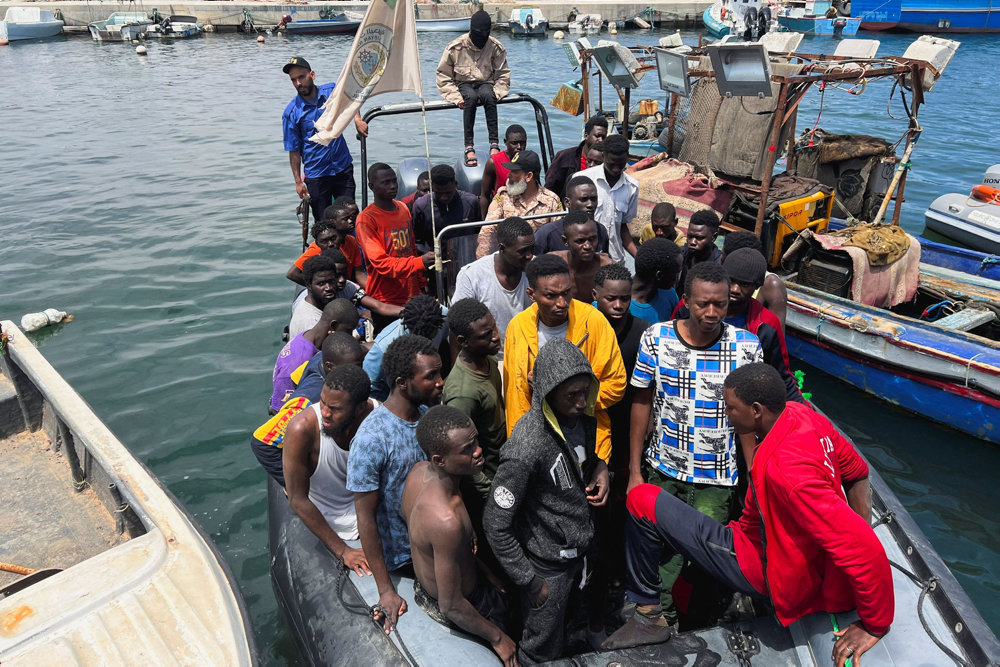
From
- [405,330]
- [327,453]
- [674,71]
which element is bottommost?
[327,453]

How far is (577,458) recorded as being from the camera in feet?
10.0

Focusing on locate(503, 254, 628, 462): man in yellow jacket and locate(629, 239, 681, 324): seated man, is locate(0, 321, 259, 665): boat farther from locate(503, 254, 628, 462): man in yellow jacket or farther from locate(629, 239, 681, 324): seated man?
locate(629, 239, 681, 324): seated man

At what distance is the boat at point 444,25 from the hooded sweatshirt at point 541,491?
42692 millimetres

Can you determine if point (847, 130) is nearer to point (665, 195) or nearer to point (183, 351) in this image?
point (665, 195)

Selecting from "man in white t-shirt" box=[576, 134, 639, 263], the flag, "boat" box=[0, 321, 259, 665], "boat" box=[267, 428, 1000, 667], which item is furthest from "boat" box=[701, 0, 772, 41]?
"boat" box=[267, 428, 1000, 667]

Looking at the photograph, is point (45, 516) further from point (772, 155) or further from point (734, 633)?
point (772, 155)

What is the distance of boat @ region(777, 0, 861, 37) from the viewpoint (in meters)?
38.7

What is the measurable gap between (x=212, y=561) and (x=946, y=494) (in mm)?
6621

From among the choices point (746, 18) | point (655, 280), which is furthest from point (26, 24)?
point (655, 280)

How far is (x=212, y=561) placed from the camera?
418 centimetres

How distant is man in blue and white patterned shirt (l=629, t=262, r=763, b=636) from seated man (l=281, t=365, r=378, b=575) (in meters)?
1.44

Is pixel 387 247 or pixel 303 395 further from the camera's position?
pixel 387 247

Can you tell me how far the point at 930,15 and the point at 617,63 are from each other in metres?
38.2

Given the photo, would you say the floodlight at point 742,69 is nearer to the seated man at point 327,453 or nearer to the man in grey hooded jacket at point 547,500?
the man in grey hooded jacket at point 547,500
